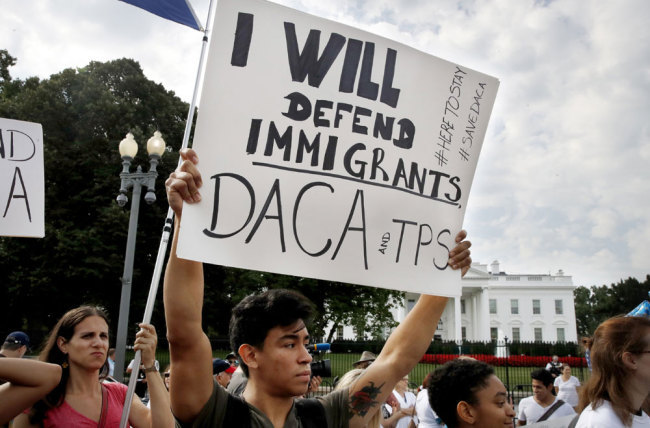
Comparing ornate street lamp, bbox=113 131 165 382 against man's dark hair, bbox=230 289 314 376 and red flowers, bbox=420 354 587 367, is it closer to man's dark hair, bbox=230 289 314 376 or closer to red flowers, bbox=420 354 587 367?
man's dark hair, bbox=230 289 314 376

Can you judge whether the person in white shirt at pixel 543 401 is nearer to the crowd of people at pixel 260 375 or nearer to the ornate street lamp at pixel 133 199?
the crowd of people at pixel 260 375

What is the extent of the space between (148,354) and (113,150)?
20886 mm

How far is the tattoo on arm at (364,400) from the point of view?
235cm

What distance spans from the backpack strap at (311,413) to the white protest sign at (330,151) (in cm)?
58

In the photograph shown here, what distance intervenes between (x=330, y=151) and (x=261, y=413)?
1.20 meters

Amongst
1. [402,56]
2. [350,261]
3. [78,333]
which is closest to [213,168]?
[350,261]

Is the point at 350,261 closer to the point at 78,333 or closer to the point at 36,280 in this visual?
the point at 78,333

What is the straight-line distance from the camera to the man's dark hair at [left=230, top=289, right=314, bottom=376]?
2270 mm

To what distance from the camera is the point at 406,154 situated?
103 inches

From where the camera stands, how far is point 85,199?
849 inches

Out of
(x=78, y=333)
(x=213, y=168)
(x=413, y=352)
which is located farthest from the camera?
(x=78, y=333)

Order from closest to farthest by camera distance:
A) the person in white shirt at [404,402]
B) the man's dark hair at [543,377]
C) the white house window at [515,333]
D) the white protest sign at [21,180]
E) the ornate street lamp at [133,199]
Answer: the white protest sign at [21,180] < the man's dark hair at [543,377] < the person in white shirt at [404,402] < the ornate street lamp at [133,199] < the white house window at [515,333]

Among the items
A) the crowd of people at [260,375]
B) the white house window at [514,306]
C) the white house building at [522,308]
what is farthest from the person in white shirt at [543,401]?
the white house window at [514,306]

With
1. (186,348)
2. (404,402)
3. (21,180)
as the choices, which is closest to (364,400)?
(186,348)
